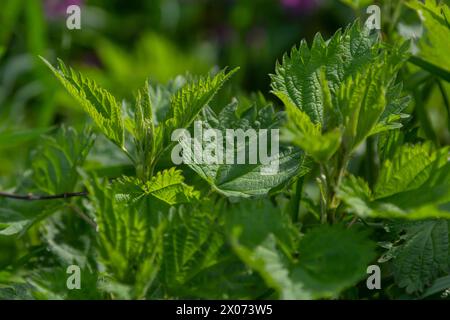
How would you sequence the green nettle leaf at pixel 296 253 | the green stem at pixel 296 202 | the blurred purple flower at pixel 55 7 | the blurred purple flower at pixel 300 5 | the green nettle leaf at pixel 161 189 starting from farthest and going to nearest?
the blurred purple flower at pixel 300 5 < the blurred purple flower at pixel 55 7 < the green stem at pixel 296 202 < the green nettle leaf at pixel 161 189 < the green nettle leaf at pixel 296 253

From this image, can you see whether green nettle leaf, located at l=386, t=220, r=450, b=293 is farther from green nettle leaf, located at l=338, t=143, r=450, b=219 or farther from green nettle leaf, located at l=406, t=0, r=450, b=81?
green nettle leaf, located at l=406, t=0, r=450, b=81

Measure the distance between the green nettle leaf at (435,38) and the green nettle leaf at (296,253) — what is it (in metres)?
0.35

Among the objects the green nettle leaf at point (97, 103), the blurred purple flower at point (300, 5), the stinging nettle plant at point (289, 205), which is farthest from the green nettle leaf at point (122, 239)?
the blurred purple flower at point (300, 5)

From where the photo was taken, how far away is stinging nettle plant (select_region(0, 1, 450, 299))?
725 millimetres

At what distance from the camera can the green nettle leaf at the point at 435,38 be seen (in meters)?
0.96

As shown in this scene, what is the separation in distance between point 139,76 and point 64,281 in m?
1.61

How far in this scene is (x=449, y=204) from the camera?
0.78 meters

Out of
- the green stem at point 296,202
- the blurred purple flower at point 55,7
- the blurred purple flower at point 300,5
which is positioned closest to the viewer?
the green stem at point 296,202

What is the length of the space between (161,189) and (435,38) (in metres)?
0.42

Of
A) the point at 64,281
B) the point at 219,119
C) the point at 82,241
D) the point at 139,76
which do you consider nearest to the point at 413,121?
the point at 219,119

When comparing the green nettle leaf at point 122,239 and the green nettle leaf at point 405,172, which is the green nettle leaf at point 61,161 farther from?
the green nettle leaf at point 405,172

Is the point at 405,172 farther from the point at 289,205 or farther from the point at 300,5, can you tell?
the point at 300,5

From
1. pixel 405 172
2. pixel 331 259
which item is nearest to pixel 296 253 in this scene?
pixel 331 259

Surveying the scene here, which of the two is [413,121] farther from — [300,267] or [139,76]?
[139,76]
